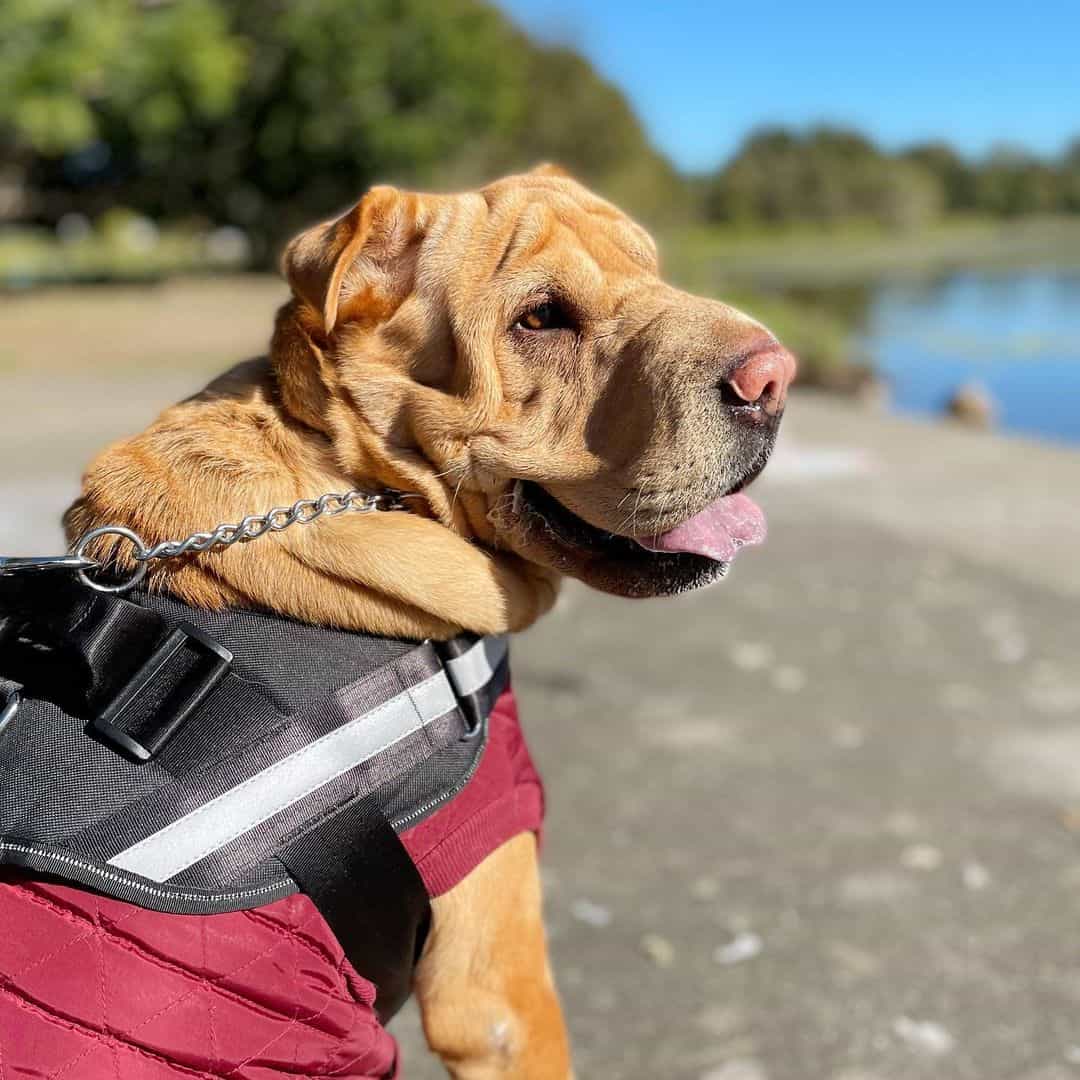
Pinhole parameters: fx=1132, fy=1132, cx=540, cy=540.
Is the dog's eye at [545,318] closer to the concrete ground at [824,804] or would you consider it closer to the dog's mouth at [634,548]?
the dog's mouth at [634,548]

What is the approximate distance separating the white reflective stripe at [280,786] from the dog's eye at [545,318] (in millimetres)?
735

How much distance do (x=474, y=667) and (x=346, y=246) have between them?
80cm

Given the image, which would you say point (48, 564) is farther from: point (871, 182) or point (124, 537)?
point (871, 182)

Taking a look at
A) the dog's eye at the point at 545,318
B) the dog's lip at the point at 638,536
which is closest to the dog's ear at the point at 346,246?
the dog's eye at the point at 545,318

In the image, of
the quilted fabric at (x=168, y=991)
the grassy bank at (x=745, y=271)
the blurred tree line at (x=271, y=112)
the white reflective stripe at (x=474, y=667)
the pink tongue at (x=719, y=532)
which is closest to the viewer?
the quilted fabric at (x=168, y=991)

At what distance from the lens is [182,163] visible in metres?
37.5

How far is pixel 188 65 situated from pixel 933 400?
16685 millimetres

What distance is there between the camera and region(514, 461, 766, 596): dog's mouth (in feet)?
7.18

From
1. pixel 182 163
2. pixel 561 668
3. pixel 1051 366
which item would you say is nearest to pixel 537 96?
pixel 182 163

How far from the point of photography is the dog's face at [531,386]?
2.09 m

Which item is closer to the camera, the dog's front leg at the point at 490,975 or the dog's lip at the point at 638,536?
the dog's front leg at the point at 490,975

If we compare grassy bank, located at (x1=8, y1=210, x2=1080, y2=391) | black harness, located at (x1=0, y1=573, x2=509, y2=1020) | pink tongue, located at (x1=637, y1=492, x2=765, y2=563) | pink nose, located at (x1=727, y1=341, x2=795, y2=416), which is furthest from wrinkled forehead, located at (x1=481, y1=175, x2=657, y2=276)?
grassy bank, located at (x1=8, y1=210, x2=1080, y2=391)

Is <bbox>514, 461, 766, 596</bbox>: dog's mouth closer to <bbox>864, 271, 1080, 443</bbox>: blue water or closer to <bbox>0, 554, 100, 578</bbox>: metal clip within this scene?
<bbox>0, 554, 100, 578</bbox>: metal clip

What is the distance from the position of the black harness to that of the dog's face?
398 mm
